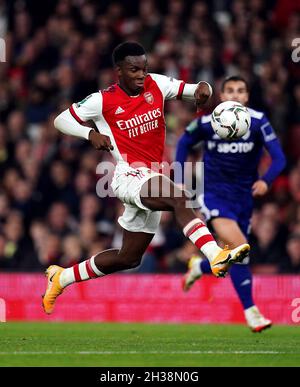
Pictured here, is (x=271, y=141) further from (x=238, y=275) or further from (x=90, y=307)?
(x=90, y=307)

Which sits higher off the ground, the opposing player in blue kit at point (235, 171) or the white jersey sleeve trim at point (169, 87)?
the white jersey sleeve trim at point (169, 87)

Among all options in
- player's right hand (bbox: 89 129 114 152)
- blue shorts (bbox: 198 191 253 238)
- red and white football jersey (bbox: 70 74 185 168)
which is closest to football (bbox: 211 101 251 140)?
red and white football jersey (bbox: 70 74 185 168)

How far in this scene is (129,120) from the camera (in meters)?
9.66

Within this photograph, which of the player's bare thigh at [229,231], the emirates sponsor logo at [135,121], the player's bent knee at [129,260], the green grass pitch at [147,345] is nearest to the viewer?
the green grass pitch at [147,345]

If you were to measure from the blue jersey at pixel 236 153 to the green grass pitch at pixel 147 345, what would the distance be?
4.80ft

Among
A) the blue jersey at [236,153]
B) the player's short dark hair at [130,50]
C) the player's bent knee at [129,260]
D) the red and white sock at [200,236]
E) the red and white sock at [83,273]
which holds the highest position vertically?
the player's short dark hair at [130,50]

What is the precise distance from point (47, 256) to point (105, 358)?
20.8ft

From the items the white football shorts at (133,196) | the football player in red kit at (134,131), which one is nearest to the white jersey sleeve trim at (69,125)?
the football player in red kit at (134,131)

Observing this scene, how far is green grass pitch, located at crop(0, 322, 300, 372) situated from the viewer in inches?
334

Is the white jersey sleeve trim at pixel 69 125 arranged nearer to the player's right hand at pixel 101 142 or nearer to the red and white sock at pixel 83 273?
the player's right hand at pixel 101 142

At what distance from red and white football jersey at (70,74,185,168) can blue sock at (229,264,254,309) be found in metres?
1.85

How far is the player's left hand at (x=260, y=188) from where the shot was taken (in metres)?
10.7

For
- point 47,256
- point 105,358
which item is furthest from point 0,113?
point 105,358

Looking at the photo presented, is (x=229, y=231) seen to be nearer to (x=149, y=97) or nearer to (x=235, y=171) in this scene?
(x=235, y=171)
